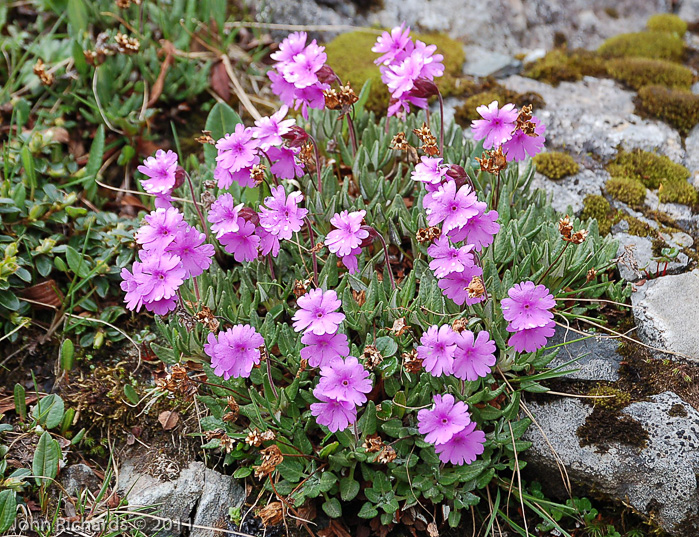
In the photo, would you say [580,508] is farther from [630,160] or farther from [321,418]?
[630,160]

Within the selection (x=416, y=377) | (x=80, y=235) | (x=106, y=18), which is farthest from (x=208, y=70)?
(x=416, y=377)

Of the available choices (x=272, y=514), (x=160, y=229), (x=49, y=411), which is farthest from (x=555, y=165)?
(x=49, y=411)

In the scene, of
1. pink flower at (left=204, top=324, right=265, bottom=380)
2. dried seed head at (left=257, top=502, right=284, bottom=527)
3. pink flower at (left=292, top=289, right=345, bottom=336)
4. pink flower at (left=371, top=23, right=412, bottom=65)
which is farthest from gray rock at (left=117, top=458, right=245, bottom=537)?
pink flower at (left=371, top=23, right=412, bottom=65)

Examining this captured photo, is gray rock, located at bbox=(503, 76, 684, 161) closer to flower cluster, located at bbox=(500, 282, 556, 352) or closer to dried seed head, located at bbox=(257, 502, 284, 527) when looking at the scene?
flower cluster, located at bbox=(500, 282, 556, 352)

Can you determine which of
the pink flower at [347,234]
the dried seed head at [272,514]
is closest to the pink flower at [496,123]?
the pink flower at [347,234]

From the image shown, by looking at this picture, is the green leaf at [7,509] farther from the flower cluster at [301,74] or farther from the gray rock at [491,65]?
the gray rock at [491,65]
